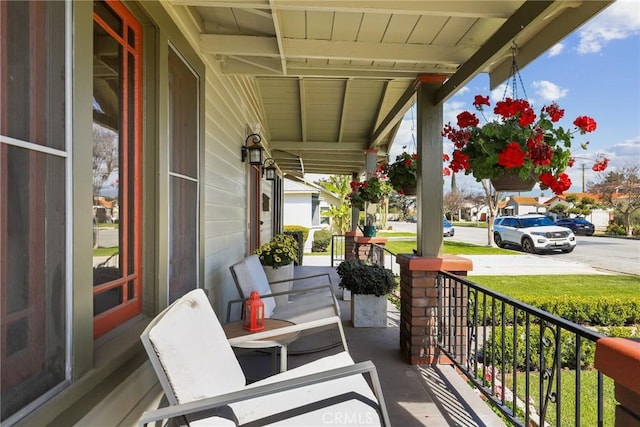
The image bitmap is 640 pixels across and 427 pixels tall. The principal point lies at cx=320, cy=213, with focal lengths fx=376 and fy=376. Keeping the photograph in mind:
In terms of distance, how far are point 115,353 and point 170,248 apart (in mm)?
755

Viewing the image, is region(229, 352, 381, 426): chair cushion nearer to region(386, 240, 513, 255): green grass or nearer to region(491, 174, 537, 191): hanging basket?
region(491, 174, 537, 191): hanging basket

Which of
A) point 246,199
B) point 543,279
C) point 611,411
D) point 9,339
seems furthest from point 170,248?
point 543,279

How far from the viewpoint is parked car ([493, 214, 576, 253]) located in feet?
49.7

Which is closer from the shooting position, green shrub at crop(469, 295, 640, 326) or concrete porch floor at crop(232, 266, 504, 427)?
concrete porch floor at crop(232, 266, 504, 427)

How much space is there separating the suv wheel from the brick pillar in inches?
578

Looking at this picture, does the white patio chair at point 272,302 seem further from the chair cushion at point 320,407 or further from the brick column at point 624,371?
the brick column at point 624,371

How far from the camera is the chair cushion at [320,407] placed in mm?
1463

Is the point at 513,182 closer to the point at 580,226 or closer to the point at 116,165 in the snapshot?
the point at 116,165

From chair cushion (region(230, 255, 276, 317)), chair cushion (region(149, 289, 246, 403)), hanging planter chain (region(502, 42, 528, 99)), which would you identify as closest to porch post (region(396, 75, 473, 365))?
hanging planter chain (region(502, 42, 528, 99))

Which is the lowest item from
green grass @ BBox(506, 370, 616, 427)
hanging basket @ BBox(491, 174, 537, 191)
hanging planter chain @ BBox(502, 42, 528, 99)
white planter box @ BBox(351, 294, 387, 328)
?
green grass @ BBox(506, 370, 616, 427)

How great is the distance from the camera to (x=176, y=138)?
2289mm

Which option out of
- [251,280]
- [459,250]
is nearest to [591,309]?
[251,280]

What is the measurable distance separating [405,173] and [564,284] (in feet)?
22.3

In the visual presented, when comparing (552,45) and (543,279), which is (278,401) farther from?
(543,279)
